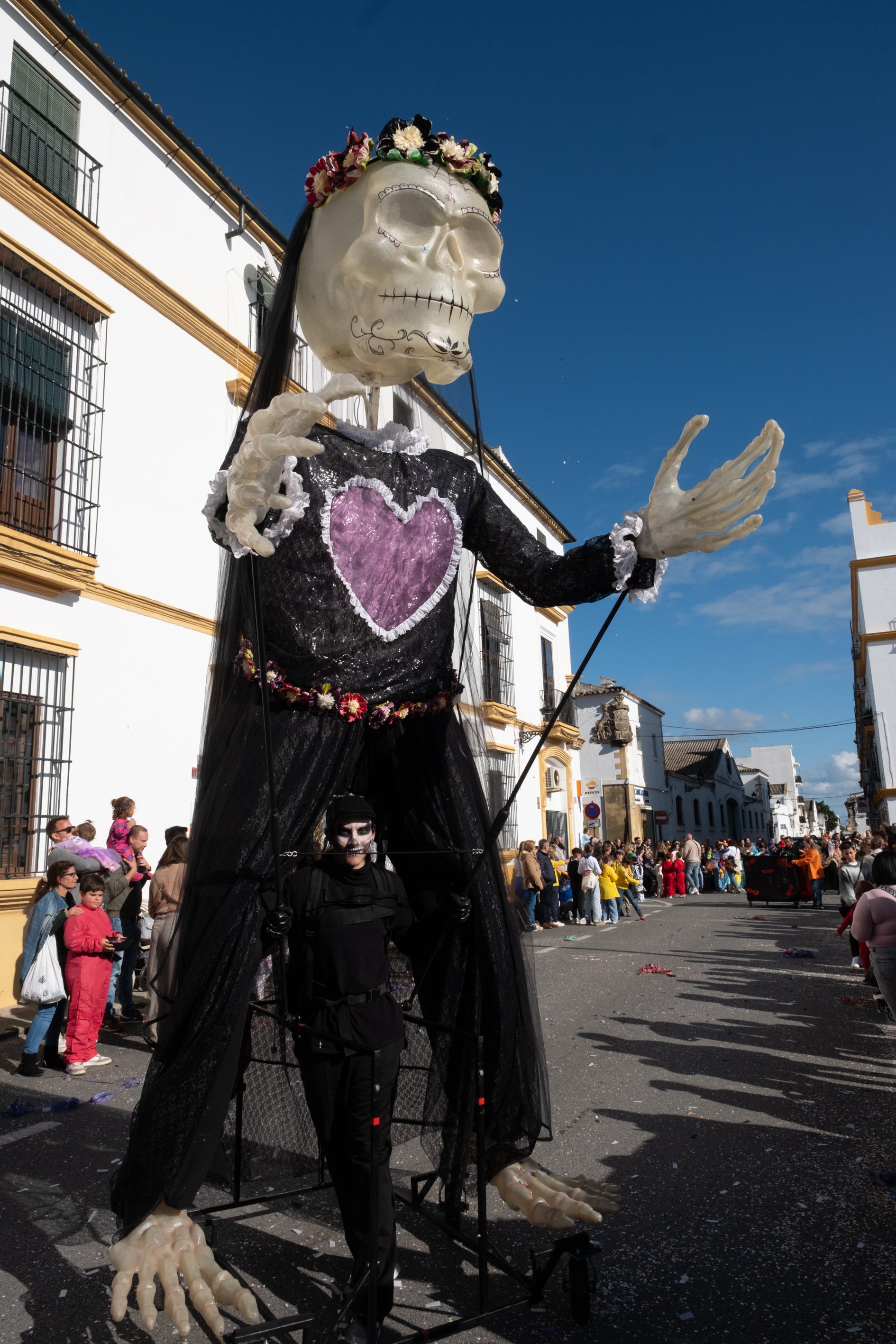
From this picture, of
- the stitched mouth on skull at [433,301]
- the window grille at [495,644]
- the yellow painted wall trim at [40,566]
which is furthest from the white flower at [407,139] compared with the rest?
the yellow painted wall trim at [40,566]

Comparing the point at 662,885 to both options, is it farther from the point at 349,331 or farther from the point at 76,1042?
the point at 349,331

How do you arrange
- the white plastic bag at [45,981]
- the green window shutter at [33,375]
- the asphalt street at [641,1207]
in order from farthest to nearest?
the green window shutter at [33,375] → the white plastic bag at [45,981] → the asphalt street at [641,1207]

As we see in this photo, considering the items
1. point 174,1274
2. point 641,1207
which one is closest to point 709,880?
point 641,1207

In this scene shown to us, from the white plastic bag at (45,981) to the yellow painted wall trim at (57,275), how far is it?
5611 millimetres

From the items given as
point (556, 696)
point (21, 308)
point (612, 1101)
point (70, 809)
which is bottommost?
point (612, 1101)

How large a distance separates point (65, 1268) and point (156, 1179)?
3.25 ft

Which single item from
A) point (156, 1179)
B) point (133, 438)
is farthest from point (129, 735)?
point (156, 1179)

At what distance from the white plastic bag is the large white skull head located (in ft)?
13.7

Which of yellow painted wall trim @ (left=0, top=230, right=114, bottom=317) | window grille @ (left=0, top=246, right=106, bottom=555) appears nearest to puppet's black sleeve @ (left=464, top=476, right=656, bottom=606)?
window grille @ (left=0, top=246, right=106, bottom=555)

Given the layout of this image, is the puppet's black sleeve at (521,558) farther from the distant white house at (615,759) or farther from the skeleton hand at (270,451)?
the distant white house at (615,759)

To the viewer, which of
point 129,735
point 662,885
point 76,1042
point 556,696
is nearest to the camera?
point 76,1042

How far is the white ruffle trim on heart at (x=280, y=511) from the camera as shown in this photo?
7.72ft

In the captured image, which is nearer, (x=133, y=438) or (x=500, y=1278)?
(x=500, y=1278)

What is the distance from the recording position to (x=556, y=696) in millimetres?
14906
